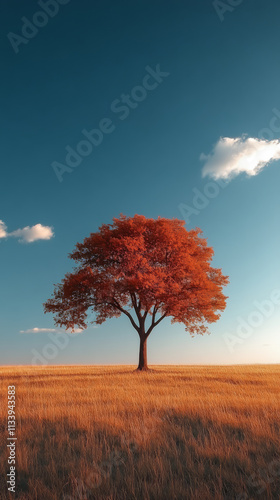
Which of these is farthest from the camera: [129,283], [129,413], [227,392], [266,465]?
[129,283]

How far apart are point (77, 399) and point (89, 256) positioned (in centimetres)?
1803

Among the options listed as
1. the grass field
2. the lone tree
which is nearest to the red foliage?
the lone tree

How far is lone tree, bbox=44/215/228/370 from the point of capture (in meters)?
27.7

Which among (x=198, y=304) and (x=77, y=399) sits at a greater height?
(x=198, y=304)

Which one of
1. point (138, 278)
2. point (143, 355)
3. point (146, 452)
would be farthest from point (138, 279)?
point (146, 452)

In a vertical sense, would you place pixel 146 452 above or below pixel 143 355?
below

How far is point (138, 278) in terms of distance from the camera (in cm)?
2648

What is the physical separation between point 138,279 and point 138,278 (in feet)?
0.55

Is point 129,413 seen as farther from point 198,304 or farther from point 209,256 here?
point 209,256

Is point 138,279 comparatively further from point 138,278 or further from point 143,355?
point 143,355

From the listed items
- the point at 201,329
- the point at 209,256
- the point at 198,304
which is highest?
the point at 209,256

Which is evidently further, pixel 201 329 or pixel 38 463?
pixel 201 329

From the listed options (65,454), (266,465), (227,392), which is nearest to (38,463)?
(65,454)

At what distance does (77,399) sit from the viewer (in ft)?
41.9
